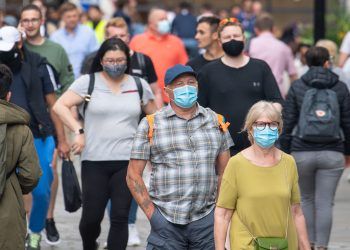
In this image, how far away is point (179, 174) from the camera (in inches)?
293

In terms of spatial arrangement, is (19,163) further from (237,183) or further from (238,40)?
(238,40)

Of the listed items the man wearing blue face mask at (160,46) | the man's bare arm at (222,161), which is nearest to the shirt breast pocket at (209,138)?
the man's bare arm at (222,161)

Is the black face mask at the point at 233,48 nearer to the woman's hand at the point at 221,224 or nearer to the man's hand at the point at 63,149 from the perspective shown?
the man's hand at the point at 63,149

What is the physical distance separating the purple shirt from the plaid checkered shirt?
6.06 metres

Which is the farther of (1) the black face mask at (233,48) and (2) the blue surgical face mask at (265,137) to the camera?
(1) the black face mask at (233,48)

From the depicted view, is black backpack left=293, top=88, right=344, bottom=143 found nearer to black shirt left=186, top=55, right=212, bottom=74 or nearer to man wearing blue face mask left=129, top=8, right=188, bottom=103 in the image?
black shirt left=186, top=55, right=212, bottom=74

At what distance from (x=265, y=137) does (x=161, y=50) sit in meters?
7.05

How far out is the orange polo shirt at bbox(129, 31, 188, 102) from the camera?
13797 millimetres

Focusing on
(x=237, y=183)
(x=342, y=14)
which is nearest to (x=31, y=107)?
(x=237, y=183)

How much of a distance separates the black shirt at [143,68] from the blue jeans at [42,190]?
3.57ft

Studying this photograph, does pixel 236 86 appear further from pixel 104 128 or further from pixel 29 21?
pixel 29 21

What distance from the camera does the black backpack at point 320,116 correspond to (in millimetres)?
9641

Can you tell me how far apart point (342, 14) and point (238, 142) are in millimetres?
14159

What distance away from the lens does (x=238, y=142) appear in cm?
932
